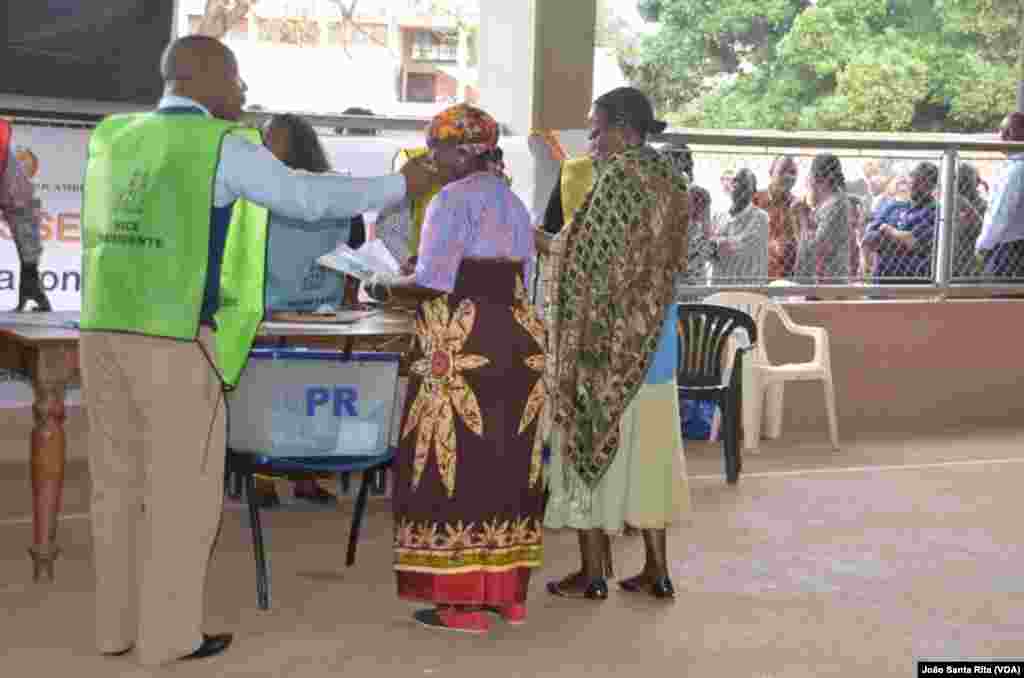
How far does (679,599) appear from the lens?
5.51 metres

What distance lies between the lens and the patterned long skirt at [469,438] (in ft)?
15.7

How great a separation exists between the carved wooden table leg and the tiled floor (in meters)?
Answer: 0.14

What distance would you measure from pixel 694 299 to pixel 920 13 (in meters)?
15.4

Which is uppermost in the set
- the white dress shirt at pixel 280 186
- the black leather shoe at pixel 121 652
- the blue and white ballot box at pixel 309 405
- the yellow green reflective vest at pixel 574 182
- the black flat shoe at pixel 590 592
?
the yellow green reflective vest at pixel 574 182

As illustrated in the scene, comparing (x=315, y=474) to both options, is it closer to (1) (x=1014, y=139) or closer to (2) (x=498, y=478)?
(2) (x=498, y=478)

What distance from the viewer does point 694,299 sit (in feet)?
29.9

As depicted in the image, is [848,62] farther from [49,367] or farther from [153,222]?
[153,222]

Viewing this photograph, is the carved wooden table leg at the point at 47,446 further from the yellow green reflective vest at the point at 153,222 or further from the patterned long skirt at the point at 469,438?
the patterned long skirt at the point at 469,438

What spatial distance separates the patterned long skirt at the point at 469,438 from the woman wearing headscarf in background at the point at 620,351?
46 cm

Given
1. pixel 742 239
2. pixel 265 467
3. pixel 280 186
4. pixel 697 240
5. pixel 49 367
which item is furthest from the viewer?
pixel 742 239

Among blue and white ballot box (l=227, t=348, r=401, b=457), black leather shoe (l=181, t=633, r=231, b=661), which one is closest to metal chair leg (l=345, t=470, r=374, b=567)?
blue and white ballot box (l=227, t=348, r=401, b=457)

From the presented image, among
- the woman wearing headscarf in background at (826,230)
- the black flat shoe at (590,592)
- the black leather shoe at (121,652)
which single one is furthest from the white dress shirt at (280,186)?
the woman wearing headscarf in background at (826,230)

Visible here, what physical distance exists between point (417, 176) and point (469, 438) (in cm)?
85

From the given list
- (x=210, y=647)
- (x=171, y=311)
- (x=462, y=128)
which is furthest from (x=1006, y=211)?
(x=171, y=311)
